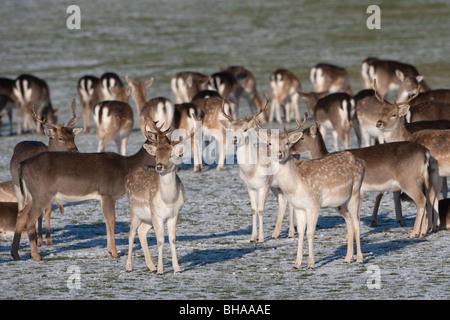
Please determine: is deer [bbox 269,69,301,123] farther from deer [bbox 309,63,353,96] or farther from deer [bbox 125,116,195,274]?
deer [bbox 125,116,195,274]

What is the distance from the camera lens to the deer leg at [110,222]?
8195 millimetres

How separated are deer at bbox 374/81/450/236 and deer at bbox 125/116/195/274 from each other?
283 centimetres

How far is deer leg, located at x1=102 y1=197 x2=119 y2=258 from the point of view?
8.20 m

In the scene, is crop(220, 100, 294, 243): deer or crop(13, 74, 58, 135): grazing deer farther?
crop(13, 74, 58, 135): grazing deer

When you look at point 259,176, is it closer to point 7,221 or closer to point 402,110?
point 402,110

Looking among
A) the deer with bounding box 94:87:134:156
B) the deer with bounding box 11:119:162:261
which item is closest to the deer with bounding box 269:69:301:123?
the deer with bounding box 94:87:134:156

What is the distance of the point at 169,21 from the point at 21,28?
7.13 metres

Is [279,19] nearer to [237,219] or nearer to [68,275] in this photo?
[237,219]

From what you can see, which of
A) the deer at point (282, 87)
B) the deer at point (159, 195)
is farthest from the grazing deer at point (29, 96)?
the deer at point (159, 195)

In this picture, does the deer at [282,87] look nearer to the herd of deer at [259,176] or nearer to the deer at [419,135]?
the herd of deer at [259,176]

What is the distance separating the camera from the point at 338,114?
14.2m

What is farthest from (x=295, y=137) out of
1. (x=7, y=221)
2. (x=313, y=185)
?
(x=7, y=221)

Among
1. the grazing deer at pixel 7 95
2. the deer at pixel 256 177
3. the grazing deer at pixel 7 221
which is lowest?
the grazing deer at pixel 7 221

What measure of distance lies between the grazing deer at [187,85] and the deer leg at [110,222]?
1138cm
